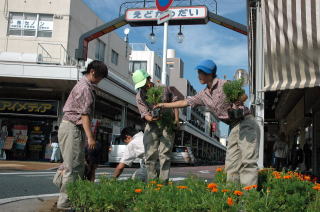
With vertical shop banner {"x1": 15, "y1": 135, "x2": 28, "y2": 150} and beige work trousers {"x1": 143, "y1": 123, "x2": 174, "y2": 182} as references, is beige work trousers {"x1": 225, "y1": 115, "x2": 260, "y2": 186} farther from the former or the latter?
vertical shop banner {"x1": 15, "y1": 135, "x2": 28, "y2": 150}

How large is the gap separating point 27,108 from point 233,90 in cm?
2004

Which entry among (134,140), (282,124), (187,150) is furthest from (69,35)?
(134,140)

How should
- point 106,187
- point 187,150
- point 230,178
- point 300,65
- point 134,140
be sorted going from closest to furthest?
1. point 106,187
2. point 230,178
3. point 300,65
4. point 134,140
5. point 187,150

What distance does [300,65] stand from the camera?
5.31m

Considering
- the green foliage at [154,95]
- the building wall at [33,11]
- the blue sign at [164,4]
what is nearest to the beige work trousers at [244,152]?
the green foliage at [154,95]

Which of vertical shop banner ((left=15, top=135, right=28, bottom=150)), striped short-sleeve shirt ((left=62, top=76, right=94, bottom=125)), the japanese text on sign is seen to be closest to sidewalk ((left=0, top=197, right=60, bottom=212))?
striped short-sleeve shirt ((left=62, top=76, right=94, bottom=125))

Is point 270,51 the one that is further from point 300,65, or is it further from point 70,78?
point 70,78

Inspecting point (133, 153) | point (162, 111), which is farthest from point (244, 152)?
point (133, 153)

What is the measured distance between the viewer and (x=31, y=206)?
4508 millimetres

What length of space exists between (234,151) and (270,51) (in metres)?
1.92

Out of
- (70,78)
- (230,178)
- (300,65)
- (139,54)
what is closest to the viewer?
(230,178)

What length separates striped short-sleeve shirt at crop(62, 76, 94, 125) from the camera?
4.01 metres

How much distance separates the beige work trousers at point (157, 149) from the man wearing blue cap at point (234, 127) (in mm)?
570

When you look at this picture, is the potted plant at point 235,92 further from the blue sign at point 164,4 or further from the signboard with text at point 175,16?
the signboard with text at point 175,16
